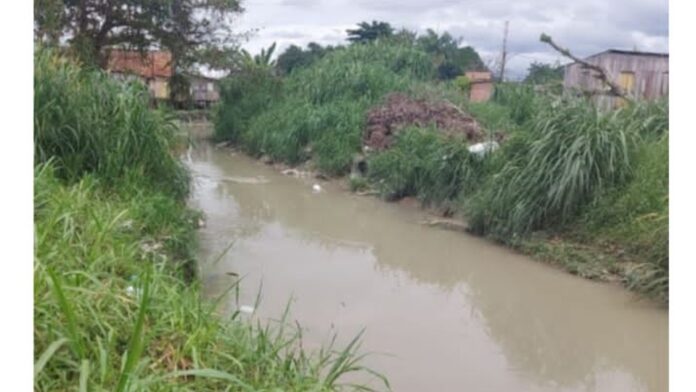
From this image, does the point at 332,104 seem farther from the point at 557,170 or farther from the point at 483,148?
the point at 557,170

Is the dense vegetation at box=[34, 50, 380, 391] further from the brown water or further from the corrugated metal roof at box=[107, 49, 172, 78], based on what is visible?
the corrugated metal roof at box=[107, 49, 172, 78]

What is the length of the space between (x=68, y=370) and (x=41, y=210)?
168 cm

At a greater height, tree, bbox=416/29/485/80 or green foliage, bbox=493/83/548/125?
tree, bbox=416/29/485/80

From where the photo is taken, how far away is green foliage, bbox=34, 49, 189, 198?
4.69m

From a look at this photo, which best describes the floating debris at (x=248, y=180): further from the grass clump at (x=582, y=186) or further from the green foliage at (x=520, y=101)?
the grass clump at (x=582, y=186)

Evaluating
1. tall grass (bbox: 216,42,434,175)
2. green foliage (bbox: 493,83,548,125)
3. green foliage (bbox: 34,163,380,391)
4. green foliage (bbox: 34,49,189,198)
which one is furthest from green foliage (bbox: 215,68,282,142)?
green foliage (bbox: 34,163,380,391)

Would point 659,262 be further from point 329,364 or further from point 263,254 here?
point 263,254

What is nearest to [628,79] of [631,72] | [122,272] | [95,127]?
[631,72]

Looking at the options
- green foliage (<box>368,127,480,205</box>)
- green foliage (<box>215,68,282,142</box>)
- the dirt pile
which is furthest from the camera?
green foliage (<box>215,68,282,142</box>)

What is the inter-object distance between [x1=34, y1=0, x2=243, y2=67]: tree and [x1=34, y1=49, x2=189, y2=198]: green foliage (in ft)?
20.2

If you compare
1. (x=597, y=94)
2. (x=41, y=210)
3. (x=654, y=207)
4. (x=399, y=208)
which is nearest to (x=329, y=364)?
(x=41, y=210)

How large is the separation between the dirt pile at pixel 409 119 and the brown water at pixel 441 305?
7.67ft

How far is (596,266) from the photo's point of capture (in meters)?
5.24

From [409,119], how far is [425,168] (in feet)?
7.06
